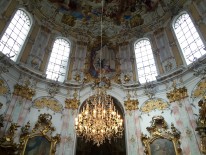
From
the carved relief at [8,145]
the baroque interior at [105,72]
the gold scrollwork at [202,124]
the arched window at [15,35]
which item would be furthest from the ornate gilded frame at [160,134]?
the arched window at [15,35]

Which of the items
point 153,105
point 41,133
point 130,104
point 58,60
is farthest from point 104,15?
point 41,133

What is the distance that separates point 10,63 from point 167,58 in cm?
961

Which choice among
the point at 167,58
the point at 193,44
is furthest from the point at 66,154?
the point at 193,44

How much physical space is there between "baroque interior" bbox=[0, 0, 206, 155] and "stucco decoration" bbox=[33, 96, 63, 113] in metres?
0.06

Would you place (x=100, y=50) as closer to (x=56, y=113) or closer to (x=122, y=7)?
(x=122, y=7)

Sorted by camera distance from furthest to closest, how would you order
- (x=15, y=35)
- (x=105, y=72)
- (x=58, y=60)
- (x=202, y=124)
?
1. (x=58, y=60)
2. (x=105, y=72)
3. (x=15, y=35)
4. (x=202, y=124)

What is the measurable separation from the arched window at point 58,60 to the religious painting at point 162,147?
7068mm

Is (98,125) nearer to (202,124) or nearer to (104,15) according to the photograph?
(202,124)

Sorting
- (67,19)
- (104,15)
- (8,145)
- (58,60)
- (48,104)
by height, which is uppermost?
(104,15)

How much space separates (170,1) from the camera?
51.4ft

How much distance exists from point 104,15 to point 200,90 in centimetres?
1064

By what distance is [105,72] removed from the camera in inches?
564

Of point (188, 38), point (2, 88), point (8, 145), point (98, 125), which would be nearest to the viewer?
point (98, 125)

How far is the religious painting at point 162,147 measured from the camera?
389 inches
